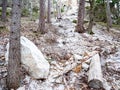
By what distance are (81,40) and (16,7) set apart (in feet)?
22.8

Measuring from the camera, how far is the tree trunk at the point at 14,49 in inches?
→ 239

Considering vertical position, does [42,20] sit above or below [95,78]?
above

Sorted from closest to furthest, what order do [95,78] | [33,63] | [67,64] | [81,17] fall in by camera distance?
[95,78] < [33,63] < [67,64] < [81,17]

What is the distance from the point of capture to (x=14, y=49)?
623 centimetres

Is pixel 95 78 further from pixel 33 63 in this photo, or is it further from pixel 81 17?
pixel 81 17

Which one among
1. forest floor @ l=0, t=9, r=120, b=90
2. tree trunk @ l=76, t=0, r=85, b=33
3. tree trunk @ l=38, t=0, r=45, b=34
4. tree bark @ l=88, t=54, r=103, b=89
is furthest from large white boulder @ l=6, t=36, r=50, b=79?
tree trunk @ l=76, t=0, r=85, b=33

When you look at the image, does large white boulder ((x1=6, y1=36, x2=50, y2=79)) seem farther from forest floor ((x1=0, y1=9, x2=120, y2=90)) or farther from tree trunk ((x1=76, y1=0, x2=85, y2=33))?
tree trunk ((x1=76, y1=0, x2=85, y2=33))

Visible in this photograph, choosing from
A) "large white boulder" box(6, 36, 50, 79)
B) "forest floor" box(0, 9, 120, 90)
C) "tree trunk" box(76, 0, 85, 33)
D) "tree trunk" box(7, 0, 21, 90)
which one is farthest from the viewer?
"tree trunk" box(76, 0, 85, 33)

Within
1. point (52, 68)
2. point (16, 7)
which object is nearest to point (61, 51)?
point (52, 68)

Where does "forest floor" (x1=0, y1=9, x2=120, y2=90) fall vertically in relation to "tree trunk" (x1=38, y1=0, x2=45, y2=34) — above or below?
below

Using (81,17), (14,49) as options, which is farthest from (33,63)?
(81,17)

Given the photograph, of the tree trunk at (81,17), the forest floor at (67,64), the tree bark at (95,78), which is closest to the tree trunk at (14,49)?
the forest floor at (67,64)

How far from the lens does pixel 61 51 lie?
9836 millimetres

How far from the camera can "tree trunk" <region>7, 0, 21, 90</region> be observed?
19.9ft
